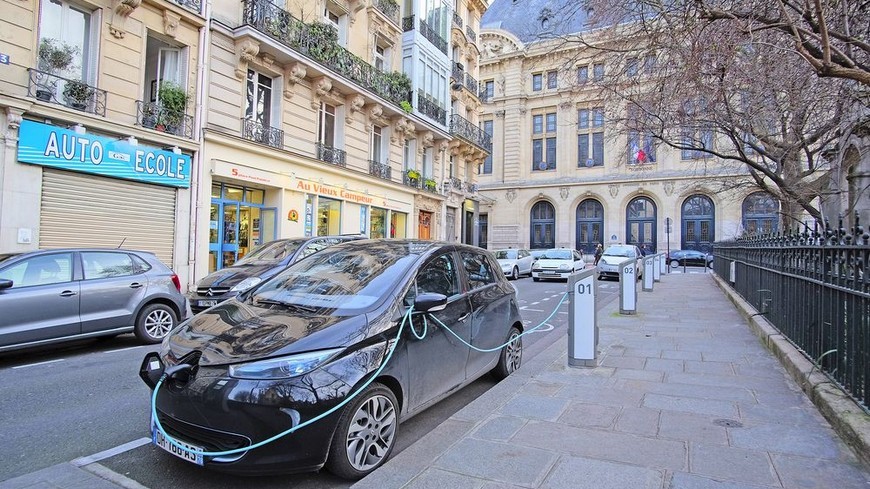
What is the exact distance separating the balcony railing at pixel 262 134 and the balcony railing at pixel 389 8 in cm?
852

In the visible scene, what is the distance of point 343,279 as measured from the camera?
166 inches

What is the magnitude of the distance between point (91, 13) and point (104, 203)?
481 cm

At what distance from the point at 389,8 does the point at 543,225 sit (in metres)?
31.0

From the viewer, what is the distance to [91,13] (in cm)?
1237

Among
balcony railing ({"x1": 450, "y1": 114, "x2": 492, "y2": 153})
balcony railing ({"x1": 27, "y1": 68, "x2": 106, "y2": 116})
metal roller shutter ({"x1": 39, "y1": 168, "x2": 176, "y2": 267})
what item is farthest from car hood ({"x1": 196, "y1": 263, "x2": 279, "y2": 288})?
balcony railing ({"x1": 450, "y1": 114, "x2": 492, "y2": 153})

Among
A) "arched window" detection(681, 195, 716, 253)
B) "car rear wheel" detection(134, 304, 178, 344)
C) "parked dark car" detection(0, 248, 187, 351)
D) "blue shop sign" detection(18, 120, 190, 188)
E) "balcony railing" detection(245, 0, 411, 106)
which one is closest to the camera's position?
"parked dark car" detection(0, 248, 187, 351)

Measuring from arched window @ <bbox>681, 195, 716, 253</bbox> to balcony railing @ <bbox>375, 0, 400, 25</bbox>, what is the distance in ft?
106

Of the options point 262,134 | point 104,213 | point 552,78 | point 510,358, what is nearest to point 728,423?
point 510,358

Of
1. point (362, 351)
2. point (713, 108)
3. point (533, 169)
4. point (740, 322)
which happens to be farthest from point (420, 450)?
point (533, 169)

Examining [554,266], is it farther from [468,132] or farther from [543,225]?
[543,225]

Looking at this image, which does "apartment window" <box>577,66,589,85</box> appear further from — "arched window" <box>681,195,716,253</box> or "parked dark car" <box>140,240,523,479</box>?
"arched window" <box>681,195,716,253</box>

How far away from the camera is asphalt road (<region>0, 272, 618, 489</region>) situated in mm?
3301

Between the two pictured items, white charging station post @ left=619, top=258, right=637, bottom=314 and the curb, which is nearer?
the curb

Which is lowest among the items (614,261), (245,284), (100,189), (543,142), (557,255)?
(245,284)
